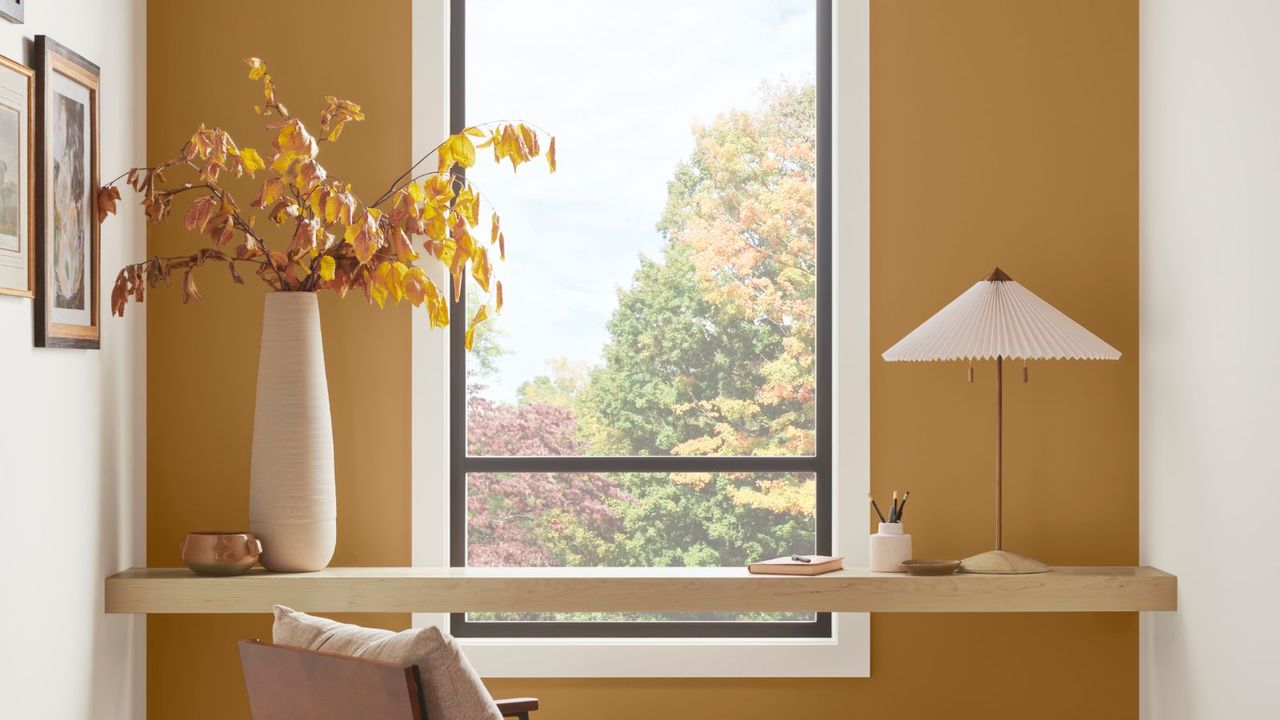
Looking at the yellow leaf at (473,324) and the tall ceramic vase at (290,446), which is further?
the yellow leaf at (473,324)

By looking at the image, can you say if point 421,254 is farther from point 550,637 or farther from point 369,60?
point 550,637

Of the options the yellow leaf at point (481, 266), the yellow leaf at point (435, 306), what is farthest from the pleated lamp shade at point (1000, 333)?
the yellow leaf at point (435, 306)

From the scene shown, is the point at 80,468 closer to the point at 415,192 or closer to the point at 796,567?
the point at 415,192

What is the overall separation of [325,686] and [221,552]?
1.00 m

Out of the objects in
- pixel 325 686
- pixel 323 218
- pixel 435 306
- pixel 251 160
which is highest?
pixel 251 160

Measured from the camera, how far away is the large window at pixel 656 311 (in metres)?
3.94

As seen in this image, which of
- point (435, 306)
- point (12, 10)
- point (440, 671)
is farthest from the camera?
point (435, 306)

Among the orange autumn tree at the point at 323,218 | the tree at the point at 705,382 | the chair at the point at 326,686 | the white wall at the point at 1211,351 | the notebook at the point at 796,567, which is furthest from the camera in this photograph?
the tree at the point at 705,382

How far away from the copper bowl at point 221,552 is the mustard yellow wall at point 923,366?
45cm

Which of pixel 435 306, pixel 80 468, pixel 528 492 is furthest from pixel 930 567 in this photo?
pixel 80 468

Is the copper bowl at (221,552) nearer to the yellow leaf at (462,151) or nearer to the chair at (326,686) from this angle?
the chair at (326,686)

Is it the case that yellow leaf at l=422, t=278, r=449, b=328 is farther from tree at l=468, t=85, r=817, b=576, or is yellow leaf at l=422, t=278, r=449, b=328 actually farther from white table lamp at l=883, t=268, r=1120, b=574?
white table lamp at l=883, t=268, r=1120, b=574

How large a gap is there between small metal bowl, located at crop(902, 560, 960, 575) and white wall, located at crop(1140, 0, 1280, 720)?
677mm

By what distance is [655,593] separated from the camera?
3443 millimetres
